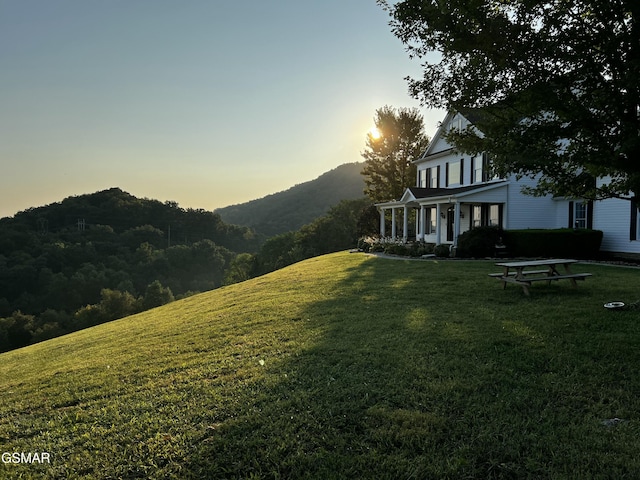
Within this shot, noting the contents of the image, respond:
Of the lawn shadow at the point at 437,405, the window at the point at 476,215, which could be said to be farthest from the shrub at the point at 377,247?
the lawn shadow at the point at 437,405

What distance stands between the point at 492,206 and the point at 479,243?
4.86 metres

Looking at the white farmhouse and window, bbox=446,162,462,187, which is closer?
the white farmhouse

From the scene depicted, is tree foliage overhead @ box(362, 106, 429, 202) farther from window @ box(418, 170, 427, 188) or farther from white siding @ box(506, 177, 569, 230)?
white siding @ box(506, 177, 569, 230)

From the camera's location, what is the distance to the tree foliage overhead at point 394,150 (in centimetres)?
3769

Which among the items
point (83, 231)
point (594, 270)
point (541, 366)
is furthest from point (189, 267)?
point (541, 366)

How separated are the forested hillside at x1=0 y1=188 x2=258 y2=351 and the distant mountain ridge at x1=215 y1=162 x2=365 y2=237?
27.1 feet

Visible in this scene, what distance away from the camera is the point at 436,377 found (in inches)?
167

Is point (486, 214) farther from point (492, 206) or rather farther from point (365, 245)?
point (365, 245)

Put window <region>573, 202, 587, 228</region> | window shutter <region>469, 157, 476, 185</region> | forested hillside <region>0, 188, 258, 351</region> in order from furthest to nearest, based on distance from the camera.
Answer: forested hillside <region>0, 188, 258, 351</region>, window shutter <region>469, 157, 476, 185</region>, window <region>573, 202, 587, 228</region>

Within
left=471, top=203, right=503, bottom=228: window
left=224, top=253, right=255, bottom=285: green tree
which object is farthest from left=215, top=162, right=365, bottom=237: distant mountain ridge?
left=471, top=203, right=503, bottom=228: window

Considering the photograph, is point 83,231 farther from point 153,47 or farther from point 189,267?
point 153,47

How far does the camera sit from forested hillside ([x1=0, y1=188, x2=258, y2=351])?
50.7 meters

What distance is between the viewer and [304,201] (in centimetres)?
9156

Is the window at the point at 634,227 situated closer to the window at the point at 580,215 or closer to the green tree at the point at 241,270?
the window at the point at 580,215
